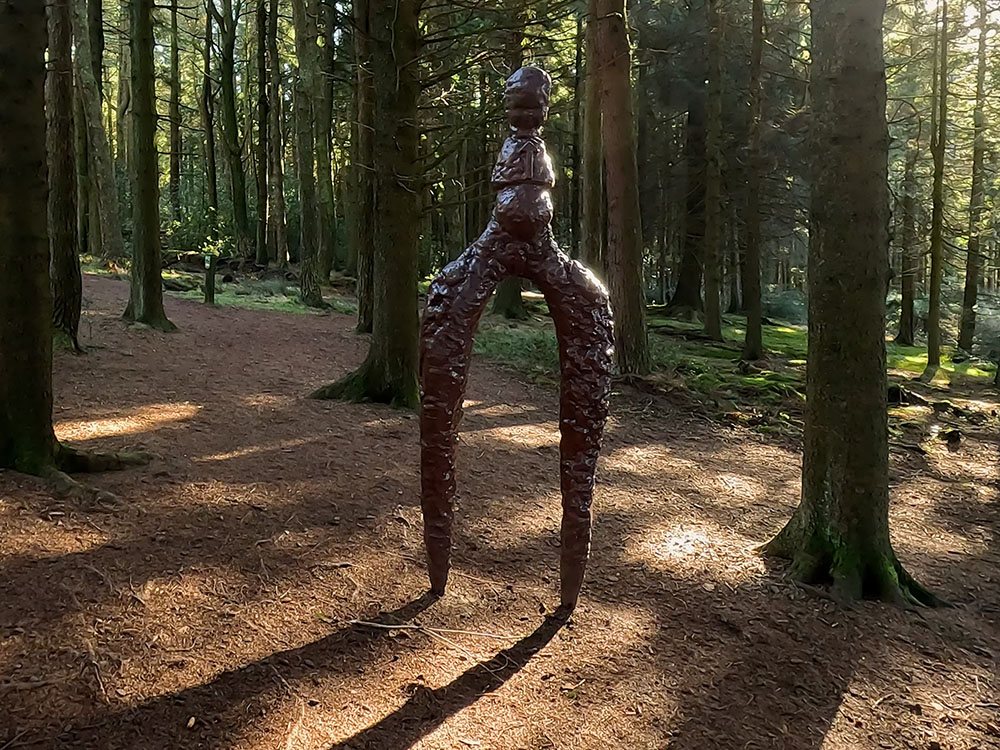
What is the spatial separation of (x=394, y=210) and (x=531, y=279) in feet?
14.9

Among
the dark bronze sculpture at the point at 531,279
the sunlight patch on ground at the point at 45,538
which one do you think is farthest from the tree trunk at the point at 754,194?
the sunlight patch on ground at the point at 45,538

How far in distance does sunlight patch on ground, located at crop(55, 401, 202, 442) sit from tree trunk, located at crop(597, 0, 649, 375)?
20.7 feet

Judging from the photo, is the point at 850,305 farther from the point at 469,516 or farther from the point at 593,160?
the point at 593,160

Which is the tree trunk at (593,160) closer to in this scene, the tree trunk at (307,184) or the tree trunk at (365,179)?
the tree trunk at (365,179)

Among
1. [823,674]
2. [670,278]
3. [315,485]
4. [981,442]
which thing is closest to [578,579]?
[823,674]

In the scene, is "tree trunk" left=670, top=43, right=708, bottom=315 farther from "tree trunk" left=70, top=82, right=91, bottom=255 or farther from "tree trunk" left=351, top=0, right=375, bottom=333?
"tree trunk" left=70, top=82, right=91, bottom=255

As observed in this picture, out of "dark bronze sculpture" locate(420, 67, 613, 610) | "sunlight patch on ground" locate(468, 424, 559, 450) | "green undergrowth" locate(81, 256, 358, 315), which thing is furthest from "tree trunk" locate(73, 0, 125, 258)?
"dark bronze sculpture" locate(420, 67, 613, 610)

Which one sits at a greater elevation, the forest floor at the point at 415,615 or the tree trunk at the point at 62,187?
the tree trunk at the point at 62,187

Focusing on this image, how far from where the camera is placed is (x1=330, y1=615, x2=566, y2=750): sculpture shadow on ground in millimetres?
3003

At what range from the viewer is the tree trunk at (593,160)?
10.9 m

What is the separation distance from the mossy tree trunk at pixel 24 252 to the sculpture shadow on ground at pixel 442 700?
8.72 ft

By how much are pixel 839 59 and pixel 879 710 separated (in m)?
3.81

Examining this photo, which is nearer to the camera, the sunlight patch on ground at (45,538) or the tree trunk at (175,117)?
the sunlight patch on ground at (45,538)

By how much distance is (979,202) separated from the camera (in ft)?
68.3
